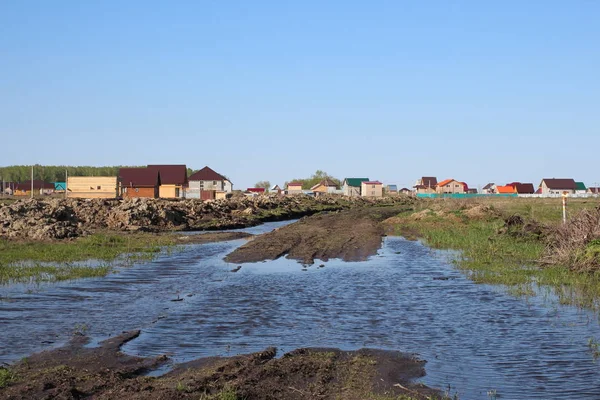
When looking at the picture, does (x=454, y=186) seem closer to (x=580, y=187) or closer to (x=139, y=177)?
(x=580, y=187)

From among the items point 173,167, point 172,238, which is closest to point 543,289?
point 172,238

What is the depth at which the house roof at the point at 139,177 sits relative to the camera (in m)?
77.1

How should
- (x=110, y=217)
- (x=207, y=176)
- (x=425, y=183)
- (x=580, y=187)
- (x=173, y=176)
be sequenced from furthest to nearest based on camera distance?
1. (x=425, y=183)
2. (x=580, y=187)
3. (x=207, y=176)
4. (x=173, y=176)
5. (x=110, y=217)

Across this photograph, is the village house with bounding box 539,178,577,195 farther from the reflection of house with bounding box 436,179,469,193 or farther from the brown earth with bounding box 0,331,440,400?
the brown earth with bounding box 0,331,440,400

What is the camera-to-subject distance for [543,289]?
15.2 m

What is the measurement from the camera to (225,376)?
302 inches

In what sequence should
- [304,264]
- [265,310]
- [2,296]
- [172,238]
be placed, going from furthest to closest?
[172,238] → [304,264] → [2,296] → [265,310]

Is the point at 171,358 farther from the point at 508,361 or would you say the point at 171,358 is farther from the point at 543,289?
the point at 543,289

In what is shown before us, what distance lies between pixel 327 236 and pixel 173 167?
59571 mm

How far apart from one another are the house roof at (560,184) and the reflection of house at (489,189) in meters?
23.3

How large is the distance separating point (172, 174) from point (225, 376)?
80.9 m

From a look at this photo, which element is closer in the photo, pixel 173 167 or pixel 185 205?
pixel 185 205

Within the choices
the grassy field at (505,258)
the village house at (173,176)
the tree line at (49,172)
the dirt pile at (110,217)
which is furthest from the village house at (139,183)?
the tree line at (49,172)

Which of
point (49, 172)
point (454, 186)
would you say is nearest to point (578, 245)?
point (454, 186)
